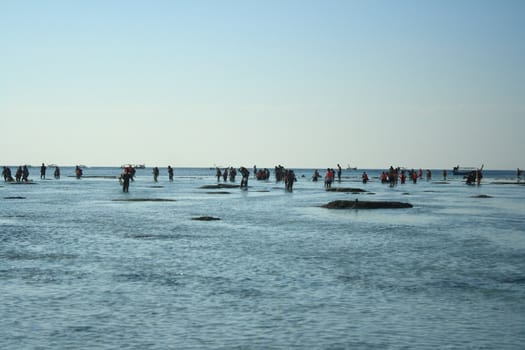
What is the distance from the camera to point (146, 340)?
10.4 m

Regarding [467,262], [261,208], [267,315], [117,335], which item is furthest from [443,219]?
[117,335]

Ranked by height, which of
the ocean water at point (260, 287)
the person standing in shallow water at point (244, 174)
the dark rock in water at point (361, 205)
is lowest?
the ocean water at point (260, 287)

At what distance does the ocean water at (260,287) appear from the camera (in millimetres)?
10766

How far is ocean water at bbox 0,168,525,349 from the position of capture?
10766 millimetres

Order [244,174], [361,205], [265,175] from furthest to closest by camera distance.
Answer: [265,175]
[244,174]
[361,205]

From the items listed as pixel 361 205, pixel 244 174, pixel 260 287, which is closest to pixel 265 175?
pixel 244 174

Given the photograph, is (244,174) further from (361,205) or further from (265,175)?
(265,175)

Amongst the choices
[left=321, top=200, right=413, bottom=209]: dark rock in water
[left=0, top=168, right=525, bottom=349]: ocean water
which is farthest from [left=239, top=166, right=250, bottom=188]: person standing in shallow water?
[left=0, top=168, right=525, bottom=349]: ocean water

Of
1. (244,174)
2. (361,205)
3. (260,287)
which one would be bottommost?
(260,287)

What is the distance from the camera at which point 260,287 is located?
14875 millimetres

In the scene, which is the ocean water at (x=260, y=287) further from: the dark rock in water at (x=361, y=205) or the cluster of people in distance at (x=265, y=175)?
the cluster of people in distance at (x=265, y=175)

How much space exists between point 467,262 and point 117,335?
11998 millimetres

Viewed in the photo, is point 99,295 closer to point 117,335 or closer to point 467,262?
point 117,335

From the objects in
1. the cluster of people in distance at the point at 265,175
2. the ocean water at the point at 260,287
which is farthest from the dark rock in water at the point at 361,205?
the cluster of people in distance at the point at 265,175
